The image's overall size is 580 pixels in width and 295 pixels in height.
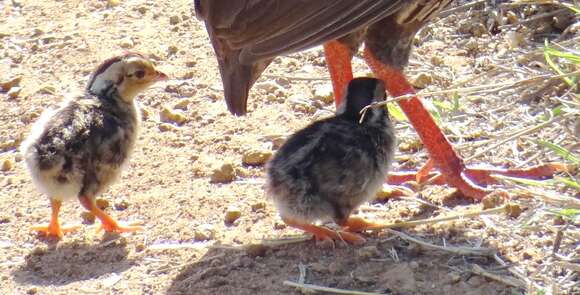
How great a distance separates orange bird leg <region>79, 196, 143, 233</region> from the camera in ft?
18.7

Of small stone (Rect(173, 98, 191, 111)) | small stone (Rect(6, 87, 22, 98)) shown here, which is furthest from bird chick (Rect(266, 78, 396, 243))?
small stone (Rect(6, 87, 22, 98))

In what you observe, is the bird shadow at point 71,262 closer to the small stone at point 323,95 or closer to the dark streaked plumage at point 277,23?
the dark streaked plumage at point 277,23

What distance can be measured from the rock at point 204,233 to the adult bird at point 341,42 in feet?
1.82

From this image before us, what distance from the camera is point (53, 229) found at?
5746 millimetres

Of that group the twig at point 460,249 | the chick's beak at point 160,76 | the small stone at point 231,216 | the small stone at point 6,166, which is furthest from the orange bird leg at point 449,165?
the small stone at point 6,166

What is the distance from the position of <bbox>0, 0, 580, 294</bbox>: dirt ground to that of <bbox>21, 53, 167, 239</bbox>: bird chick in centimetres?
18

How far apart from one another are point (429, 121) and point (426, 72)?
3.51 feet

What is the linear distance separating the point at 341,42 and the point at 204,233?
1224 millimetres

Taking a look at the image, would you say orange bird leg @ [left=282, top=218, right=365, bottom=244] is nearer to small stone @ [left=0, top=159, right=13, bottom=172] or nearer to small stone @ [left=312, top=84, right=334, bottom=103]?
small stone @ [left=312, top=84, right=334, bottom=103]

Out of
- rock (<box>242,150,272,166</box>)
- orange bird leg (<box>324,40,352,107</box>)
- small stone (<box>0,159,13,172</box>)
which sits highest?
orange bird leg (<box>324,40,352,107</box>)

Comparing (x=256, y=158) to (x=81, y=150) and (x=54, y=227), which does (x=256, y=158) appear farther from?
(x=54, y=227)

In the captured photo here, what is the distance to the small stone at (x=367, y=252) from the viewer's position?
5.19 metres

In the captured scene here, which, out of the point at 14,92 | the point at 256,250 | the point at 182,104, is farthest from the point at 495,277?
the point at 14,92

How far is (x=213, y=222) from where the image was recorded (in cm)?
573
